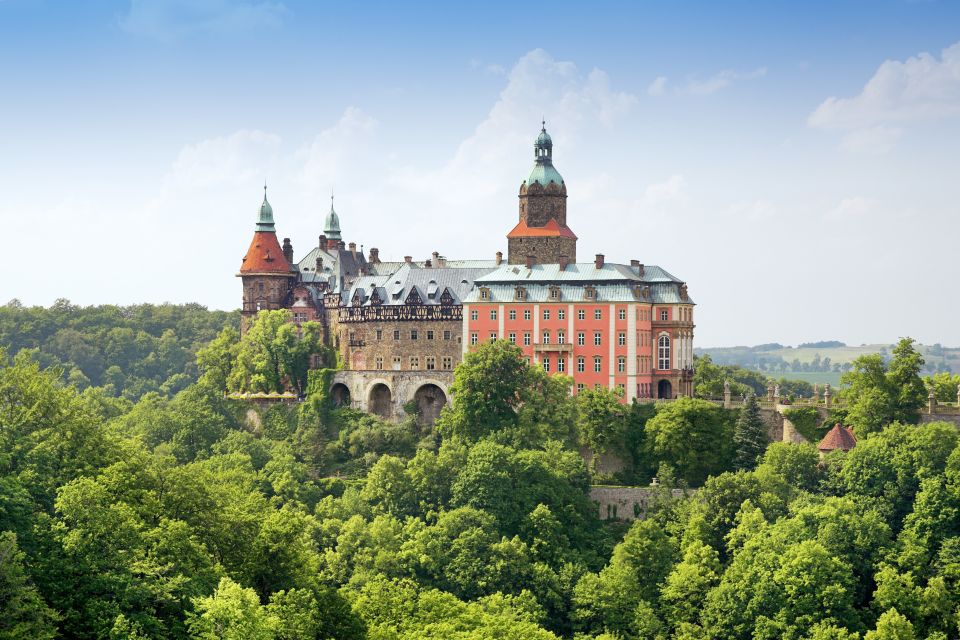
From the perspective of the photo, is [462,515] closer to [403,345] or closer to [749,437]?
[749,437]

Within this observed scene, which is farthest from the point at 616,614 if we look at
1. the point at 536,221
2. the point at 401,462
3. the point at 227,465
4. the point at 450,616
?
the point at 536,221

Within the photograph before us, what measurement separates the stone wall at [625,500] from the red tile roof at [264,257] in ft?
105

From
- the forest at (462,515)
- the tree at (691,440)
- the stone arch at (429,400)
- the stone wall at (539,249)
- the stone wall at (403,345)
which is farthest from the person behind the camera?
the stone wall at (539,249)

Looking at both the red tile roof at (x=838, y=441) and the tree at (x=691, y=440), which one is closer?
the red tile roof at (x=838, y=441)

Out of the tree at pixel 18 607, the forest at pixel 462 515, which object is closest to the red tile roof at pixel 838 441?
the forest at pixel 462 515

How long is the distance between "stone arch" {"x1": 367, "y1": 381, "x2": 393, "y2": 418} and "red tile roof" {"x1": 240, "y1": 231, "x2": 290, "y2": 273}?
12.6 metres

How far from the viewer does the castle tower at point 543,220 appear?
107 meters

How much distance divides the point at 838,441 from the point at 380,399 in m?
30.6

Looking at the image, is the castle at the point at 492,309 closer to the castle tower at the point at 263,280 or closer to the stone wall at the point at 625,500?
the castle tower at the point at 263,280

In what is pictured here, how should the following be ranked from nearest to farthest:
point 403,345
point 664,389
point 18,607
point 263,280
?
point 18,607
point 664,389
point 403,345
point 263,280

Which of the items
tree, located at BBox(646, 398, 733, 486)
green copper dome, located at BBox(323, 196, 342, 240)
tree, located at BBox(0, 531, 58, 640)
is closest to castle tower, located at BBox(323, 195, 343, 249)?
green copper dome, located at BBox(323, 196, 342, 240)

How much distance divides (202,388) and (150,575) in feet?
163

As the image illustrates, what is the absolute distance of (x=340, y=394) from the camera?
105812mm

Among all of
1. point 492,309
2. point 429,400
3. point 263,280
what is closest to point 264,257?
point 263,280
